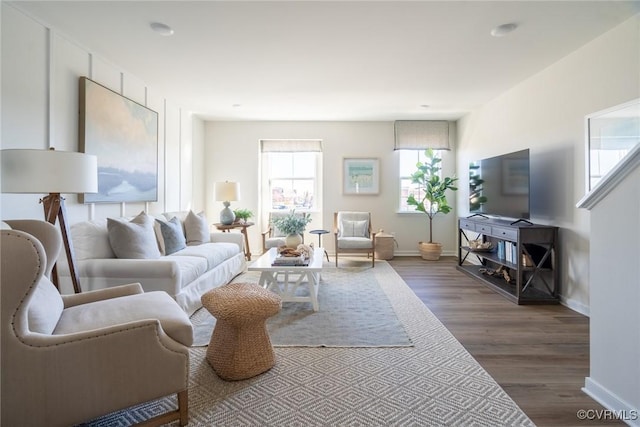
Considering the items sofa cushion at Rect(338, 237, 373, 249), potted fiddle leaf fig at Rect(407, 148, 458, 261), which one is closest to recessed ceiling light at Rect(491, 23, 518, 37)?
potted fiddle leaf fig at Rect(407, 148, 458, 261)

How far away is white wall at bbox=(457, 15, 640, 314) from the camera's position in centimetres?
259

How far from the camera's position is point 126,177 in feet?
11.4

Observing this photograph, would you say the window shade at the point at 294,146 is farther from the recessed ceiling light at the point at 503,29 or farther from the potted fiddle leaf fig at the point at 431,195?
the recessed ceiling light at the point at 503,29

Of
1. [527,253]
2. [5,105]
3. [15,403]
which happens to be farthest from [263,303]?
[527,253]

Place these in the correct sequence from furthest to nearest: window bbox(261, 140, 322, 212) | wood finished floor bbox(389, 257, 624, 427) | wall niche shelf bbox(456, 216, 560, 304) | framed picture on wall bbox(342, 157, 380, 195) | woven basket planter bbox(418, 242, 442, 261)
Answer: window bbox(261, 140, 322, 212)
framed picture on wall bbox(342, 157, 380, 195)
woven basket planter bbox(418, 242, 442, 261)
wall niche shelf bbox(456, 216, 560, 304)
wood finished floor bbox(389, 257, 624, 427)

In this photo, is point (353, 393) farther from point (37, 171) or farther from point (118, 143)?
point (118, 143)

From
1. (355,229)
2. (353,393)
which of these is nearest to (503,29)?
(353,393)

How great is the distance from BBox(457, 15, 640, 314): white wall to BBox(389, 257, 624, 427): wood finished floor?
0.58 metres

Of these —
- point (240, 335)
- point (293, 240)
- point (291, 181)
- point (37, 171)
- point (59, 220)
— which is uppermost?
point (291, 181)

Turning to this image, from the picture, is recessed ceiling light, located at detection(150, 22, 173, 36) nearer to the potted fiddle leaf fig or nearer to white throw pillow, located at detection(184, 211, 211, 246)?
white throw pillow, located at detection(184, 211, 211, 246)

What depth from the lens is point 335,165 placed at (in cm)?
585

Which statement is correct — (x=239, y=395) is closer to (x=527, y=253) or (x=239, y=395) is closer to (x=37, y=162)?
(x=37, y=162)

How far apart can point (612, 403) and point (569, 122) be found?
2630 millimetres

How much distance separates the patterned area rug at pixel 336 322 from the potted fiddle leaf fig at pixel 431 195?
2.07 m
